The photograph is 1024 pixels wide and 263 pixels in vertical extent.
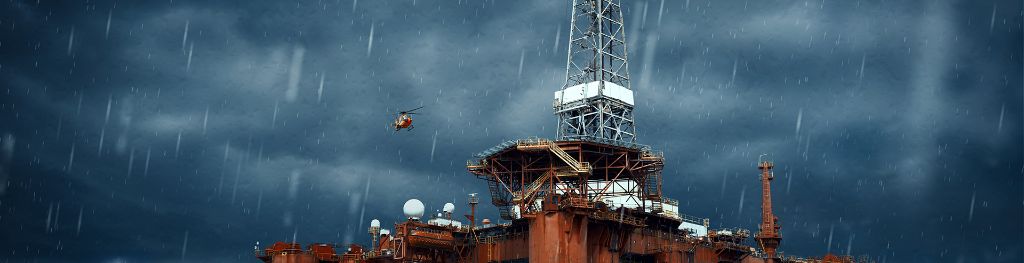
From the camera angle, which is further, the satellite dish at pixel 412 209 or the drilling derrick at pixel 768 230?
the drilling derrick at pixel 768 230

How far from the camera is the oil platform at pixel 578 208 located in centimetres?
7450

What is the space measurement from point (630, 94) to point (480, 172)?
18903 millimetres

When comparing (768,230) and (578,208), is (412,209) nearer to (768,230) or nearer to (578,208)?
(578,208)

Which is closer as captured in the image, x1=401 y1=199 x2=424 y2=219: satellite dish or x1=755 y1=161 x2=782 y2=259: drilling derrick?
x1=401 y1=199 x2=424 y2=219: satellite dish

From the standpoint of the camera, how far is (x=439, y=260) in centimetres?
8519

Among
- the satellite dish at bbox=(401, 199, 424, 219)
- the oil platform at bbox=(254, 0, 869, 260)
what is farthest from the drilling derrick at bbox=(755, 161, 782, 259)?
the satellite dish at bbox=(401, 199, 424, 219)

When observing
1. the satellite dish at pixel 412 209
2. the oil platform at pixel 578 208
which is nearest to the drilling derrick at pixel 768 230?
the oil platform at pixel 578 208

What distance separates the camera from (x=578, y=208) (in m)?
72.2

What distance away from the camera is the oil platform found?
74.5 m

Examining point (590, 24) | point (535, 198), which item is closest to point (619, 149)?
point (535, 198)

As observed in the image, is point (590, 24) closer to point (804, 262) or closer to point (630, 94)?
point (630, 94)

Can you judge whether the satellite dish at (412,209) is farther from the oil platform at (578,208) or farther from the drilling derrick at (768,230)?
the drilling derrick at (768,230)

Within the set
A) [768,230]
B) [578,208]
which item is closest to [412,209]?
[578,208]

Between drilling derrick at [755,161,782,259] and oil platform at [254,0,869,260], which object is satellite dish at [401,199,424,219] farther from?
drilling derrick at [755,161,782,259]
